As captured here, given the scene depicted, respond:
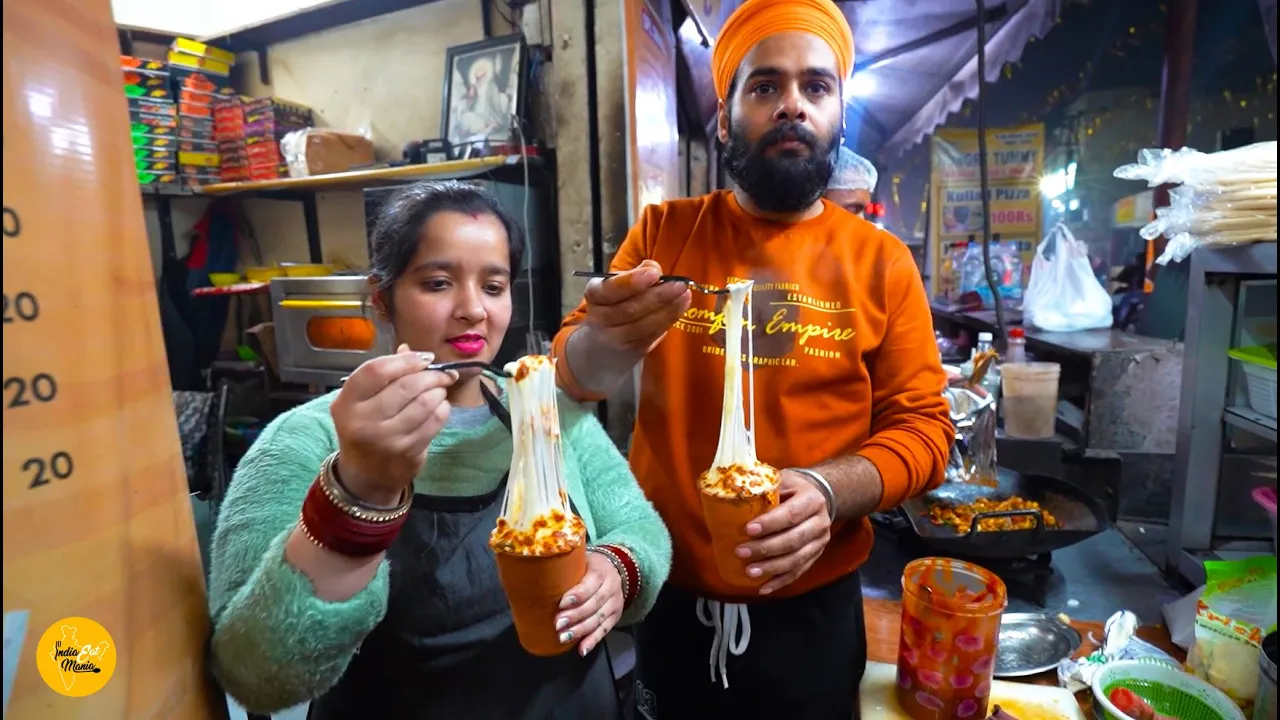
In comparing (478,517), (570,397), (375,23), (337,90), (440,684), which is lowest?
(440,684)

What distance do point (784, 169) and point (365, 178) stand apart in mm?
2994

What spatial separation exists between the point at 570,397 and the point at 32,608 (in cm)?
110

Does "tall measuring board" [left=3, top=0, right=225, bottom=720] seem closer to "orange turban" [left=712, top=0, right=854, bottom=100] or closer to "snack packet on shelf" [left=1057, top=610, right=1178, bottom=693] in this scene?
"orange turban" [left=712, top=0, right=854, bottom=100]

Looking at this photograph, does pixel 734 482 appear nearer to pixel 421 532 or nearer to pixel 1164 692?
pixel 421 532

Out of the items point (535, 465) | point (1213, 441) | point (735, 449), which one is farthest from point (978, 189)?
point (535, 465)

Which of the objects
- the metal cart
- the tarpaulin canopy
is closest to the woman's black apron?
the metal cart

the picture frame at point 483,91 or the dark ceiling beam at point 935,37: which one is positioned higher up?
the dark ceiling beam at point 935,37

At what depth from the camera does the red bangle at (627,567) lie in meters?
1.23

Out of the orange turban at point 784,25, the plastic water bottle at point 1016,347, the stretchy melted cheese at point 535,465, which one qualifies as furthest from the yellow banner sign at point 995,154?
the stretchy melted cheese at point 535,465

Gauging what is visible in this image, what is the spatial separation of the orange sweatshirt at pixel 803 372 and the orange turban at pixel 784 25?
1.57 feet

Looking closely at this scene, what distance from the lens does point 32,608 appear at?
0.48 m

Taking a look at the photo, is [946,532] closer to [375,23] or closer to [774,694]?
[774,694]

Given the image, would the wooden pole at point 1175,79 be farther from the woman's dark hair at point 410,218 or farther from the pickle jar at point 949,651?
the woman's dark hair at point 410,218

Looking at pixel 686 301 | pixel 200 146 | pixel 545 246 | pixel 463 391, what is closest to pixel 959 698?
pixel 686 301
